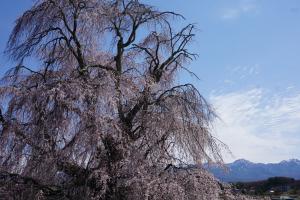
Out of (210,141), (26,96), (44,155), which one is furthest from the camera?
(210,141)

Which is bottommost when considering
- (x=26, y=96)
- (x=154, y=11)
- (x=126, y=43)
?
(x=26, y=96)

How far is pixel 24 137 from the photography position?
9.52 metres

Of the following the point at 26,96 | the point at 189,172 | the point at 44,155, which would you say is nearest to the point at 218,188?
the point at 189,172

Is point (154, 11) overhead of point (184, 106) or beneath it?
overhead

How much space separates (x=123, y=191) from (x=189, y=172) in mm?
1554

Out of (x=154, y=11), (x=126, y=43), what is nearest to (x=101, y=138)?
(x=126, y=43)

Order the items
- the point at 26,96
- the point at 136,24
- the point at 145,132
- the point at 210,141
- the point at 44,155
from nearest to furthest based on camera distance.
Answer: the point at 44,155, the point at 26,96, the point at 145,132, the point at 210,141, the point at 136,24

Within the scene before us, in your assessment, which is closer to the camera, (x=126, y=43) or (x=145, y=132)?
(x=145, y=132)

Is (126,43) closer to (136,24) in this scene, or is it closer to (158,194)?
(136,24)

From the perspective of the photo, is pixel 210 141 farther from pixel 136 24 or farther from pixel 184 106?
pixel 136 24

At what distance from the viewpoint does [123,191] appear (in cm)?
998

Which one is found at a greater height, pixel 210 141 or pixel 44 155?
pixel 210 141

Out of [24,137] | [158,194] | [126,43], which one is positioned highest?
[126,43]

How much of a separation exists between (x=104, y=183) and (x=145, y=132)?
1822 mm
